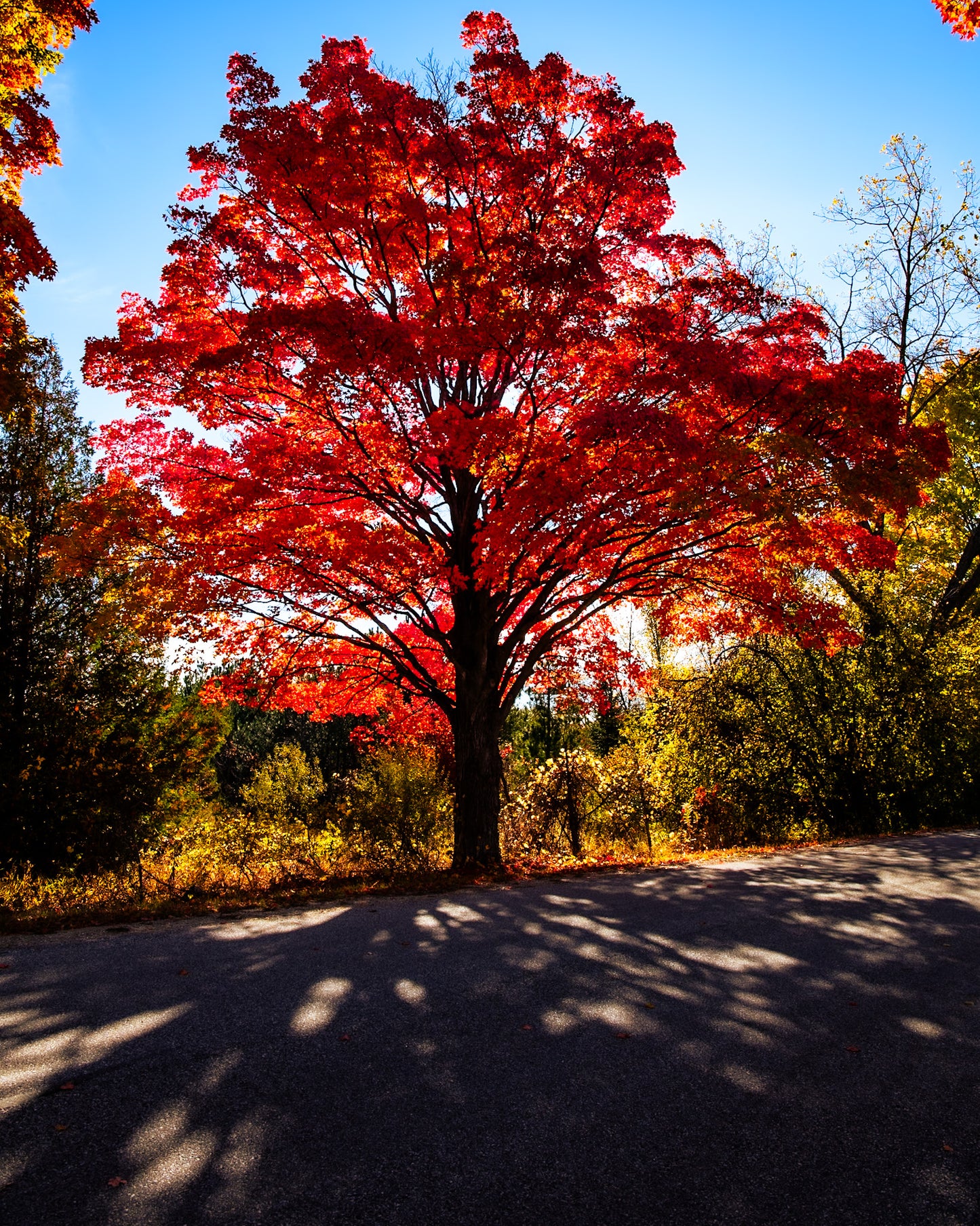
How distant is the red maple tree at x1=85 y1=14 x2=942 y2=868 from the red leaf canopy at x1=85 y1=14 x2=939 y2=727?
32 mm

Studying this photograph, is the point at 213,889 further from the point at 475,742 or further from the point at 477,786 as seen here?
the point at 475,742

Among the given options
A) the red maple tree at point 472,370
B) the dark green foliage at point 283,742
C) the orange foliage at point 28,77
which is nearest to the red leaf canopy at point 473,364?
the red maple tree at point 472,370

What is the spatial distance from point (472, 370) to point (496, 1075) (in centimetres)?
853

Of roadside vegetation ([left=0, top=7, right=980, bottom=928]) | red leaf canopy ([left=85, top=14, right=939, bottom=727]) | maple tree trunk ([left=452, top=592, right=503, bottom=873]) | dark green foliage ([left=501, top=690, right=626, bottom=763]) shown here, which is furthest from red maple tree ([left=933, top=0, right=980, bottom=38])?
dark green foliage ([left=501, top=690, right=626, bottom=763])

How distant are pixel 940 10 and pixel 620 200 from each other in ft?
13.5

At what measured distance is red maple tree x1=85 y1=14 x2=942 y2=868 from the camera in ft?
26.2

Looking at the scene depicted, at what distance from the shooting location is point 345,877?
8.91 meters

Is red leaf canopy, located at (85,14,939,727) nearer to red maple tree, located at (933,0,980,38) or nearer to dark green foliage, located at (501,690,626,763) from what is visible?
red maple tree, located at (933,0,980,38)

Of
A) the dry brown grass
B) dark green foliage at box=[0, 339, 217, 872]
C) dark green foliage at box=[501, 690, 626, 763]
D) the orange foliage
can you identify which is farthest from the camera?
dark green foliage at box=[501, 690, 626, 763]

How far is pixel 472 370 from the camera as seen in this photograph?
9898 millimetres

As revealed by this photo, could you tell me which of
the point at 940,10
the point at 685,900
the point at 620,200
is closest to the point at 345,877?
the point at 685,900

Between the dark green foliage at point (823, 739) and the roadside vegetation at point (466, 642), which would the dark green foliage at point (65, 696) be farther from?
the dark green foliage at point (823, 739)

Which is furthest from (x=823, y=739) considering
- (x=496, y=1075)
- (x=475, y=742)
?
(x=496, y=1075)

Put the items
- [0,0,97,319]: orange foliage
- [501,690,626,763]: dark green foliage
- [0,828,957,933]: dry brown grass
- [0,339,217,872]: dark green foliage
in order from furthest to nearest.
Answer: [501,690,626,763]: dark green foliage < [0,339,217,872]: dark green foliage < [0,0,97,319]: orange foliage < [0,828,957,933]: dry brown grass
